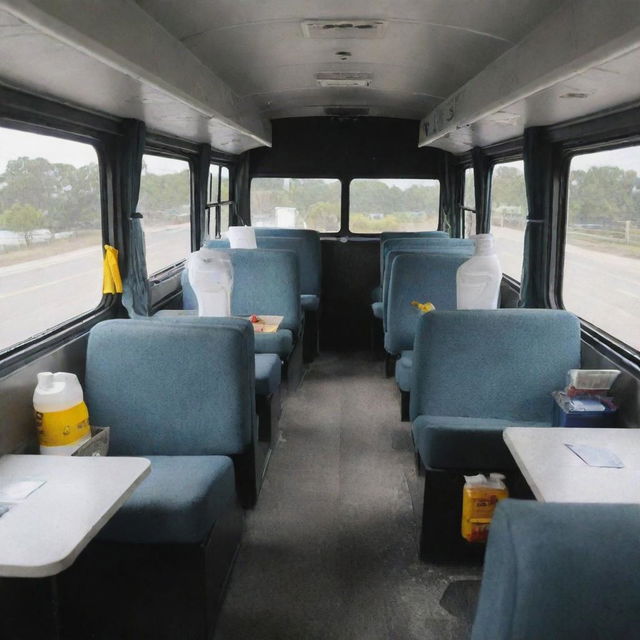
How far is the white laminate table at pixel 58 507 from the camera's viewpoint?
4.91ft

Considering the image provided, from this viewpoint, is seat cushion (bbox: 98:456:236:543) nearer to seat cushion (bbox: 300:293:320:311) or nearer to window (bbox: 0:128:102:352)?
window (bbox: 0:128:102:352)

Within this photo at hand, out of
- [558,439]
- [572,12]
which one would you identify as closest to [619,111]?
[572,12]

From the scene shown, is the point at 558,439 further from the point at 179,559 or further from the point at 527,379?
the point at 179,559

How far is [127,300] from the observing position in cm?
378

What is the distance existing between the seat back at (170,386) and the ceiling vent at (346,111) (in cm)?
397

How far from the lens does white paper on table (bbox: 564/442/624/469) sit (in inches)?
78.7

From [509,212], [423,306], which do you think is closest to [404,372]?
[423,306]

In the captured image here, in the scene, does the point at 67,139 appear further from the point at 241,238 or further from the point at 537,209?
the point at 537,209

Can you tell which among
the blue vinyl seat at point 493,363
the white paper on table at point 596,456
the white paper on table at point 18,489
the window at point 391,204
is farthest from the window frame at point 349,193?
the white paper on table at point 18,489

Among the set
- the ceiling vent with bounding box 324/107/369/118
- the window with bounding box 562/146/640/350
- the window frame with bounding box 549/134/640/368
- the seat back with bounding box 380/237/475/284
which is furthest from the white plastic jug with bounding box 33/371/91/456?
the ceiling vent with bounding box 324/107/369/118

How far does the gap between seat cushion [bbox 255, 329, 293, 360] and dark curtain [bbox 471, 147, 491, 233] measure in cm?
230

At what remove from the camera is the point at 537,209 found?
402cm

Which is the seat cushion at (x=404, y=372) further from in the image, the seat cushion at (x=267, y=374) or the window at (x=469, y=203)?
the window at (x=469, y=203)

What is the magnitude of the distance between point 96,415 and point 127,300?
1199 mm
